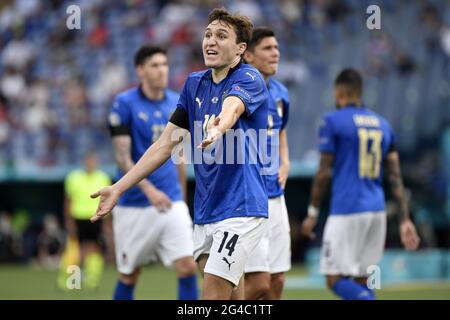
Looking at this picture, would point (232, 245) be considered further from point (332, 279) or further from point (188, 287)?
point (332, 279)

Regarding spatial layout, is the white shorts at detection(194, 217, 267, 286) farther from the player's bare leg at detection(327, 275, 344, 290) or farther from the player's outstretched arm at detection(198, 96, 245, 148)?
the player's bare leg at detection(327, 275, 344, 290)

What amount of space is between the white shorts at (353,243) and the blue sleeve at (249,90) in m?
3.50

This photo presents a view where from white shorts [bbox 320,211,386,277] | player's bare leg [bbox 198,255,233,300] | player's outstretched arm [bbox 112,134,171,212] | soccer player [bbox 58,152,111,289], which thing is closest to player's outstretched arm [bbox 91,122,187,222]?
player's bare leg [bbox 198,255,233,300]

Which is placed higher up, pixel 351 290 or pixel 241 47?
pixel 241 47

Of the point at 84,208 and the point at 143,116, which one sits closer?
the point at 143,116

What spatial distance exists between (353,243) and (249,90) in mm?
3810

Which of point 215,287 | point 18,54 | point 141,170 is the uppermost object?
point 18,54

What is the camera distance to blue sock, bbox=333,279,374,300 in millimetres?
9961

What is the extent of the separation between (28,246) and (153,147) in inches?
691

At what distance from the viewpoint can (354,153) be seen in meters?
10.3

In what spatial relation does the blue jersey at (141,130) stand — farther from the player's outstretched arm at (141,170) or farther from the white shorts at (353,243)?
the player's outstretched arm at (141,170)

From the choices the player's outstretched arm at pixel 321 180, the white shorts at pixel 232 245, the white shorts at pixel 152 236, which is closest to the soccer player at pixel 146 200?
the white shorts at pixel 152 236

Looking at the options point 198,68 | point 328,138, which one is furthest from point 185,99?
point 198,68
